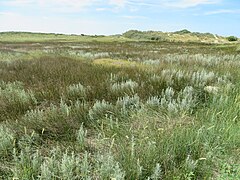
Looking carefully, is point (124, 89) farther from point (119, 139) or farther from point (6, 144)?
point (6, 144)

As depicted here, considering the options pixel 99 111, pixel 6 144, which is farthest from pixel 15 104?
pixel 6 144

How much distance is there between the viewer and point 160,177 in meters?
2.59

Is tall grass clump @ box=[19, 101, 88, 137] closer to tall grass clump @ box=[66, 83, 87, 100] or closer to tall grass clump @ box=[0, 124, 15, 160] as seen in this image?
tall grass clump @ box=[0, 124, 15, 160]

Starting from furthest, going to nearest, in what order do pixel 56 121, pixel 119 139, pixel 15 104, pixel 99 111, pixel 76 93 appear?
pixel 76 93, pixel 15 104, pixel 99 111, pixel 56 121, pixel 119 139

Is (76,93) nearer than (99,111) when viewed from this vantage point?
No

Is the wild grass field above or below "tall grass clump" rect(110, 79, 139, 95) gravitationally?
below

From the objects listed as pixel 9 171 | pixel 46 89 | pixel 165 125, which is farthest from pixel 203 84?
pixel 9 171

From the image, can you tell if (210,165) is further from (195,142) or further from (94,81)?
(94,81)

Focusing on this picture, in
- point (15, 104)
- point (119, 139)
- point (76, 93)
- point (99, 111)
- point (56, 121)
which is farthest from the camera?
point (76, 93)

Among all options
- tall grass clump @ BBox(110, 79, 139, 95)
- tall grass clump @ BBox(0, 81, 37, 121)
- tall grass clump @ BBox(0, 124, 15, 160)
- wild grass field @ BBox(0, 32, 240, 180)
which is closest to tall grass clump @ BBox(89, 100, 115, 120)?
wild grass field @ BBox(0, 32, 240, 180)

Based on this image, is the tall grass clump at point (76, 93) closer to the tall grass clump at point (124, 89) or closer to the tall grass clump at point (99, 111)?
the tall grass clump at point (124, 89)

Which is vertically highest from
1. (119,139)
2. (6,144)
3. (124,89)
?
(124,89)

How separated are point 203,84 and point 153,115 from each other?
2125mm

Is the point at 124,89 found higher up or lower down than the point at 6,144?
higher up
